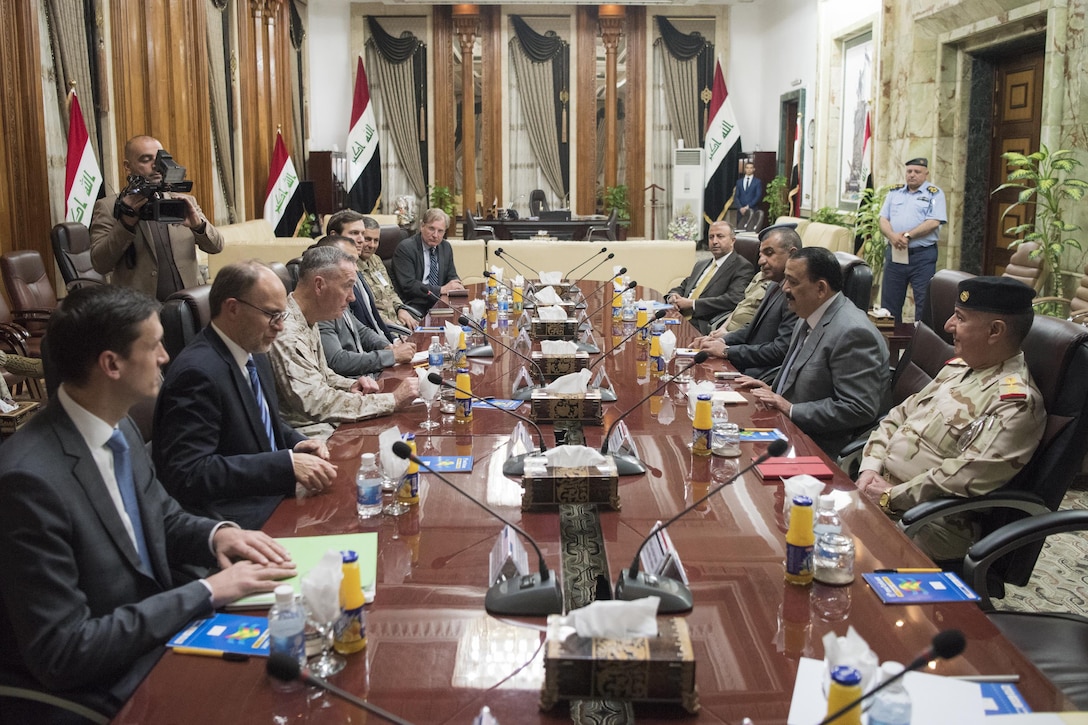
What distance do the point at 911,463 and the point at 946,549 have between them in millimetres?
329

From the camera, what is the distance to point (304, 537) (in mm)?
1843

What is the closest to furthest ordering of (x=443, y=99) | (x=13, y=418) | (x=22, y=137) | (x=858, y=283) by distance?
1. (x=13, y=418)
2. (x=858, y=283)
3. (x=22, y=137)
4. (x=443, y=99)

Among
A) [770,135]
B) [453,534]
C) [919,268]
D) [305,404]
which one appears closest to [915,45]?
[919,268]

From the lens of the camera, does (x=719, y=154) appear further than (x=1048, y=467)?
Yes

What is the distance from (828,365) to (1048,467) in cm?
99

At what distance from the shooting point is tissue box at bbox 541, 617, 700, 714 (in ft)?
4.05

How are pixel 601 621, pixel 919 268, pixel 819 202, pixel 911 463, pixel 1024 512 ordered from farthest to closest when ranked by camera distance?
pixel 819 202, pixel 919 268, pixel 911 463, pixel 1024 512, pixel 601 621

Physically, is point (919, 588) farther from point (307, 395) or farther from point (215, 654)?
point (307, 395)

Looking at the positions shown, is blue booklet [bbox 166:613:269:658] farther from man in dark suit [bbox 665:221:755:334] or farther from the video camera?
man in dark suit [bbox 665:221:755:334]

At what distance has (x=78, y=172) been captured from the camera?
609 cm

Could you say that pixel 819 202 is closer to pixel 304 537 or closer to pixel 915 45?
pixel 915 45

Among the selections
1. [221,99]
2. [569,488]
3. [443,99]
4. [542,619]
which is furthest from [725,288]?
[443,99]

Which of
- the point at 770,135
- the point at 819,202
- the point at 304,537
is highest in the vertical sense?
the point at 770,135

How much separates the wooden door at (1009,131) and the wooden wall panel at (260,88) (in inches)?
295
